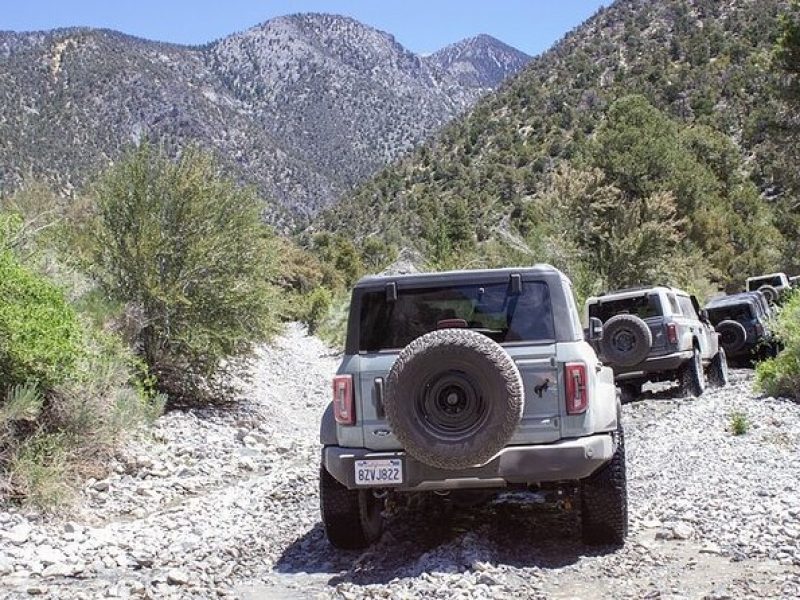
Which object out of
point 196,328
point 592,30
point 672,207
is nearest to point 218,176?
point 196,328

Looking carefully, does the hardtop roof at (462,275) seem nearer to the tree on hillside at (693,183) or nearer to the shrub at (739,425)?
the shrub at (739,425)

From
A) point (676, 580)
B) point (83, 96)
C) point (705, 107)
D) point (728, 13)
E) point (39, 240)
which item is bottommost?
point (676, 580)

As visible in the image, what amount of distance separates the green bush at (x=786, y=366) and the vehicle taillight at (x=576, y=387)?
24.5ft

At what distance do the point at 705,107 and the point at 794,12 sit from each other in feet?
132

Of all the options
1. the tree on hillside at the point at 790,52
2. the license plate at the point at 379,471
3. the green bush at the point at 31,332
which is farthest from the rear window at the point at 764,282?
the license plate at the point at 379,471

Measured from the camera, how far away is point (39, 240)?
45.0 ft

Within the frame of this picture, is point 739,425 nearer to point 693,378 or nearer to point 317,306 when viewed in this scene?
point 693,378

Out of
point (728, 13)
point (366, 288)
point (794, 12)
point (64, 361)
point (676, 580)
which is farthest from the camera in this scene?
point (728, 13)

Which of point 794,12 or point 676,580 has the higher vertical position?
point 794,12

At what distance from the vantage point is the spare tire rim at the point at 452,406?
18.8 feet

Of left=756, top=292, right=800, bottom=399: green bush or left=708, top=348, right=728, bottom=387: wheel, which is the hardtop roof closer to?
left=756, top=292, right=800, bottom=399: green bush

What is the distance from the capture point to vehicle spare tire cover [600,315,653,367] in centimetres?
1388

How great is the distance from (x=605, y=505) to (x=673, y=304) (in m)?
9.46

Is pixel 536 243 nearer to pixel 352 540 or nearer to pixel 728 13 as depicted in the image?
pixel 352 540
